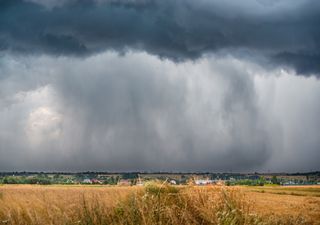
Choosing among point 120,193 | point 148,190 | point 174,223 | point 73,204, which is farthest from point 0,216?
point 174,223

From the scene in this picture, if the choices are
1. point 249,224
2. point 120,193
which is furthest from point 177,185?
point 249,224

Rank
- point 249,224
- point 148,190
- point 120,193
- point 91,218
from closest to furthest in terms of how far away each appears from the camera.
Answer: point 249,224 → point 91,218 → point 148,190 → point 120,193

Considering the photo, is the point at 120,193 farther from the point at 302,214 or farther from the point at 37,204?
the point at 302,214

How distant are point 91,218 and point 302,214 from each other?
9.60 metres

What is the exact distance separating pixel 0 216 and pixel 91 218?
5.21 meters

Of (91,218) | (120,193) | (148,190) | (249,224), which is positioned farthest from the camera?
(120,193)

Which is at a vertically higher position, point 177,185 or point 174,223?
point 177,185

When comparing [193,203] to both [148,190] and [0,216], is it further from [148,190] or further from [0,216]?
[0,216]

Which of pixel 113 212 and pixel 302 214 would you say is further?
pixel 302 214

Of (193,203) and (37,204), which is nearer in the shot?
(193,203)

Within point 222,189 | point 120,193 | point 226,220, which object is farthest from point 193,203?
point 120,193

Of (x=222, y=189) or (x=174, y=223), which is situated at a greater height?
(x=222, y=189)

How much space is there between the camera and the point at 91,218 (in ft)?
64.5

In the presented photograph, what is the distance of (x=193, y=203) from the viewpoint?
65.0ft
